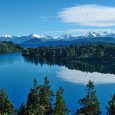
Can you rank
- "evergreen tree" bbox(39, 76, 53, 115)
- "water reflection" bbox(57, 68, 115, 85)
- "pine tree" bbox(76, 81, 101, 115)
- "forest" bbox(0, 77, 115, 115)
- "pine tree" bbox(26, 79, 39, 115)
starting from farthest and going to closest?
1. "water reflection" bbox(57, 68, 115, 85)
2. "evergreen tree" bbox(39, 76, 53, 115)
3. "pine tree" bbox(26, 79, 39, 115)
4. "forest" bbox(0, 77, 115, 115)
5. "pine tree" bbox(76, 81, 101, 115)

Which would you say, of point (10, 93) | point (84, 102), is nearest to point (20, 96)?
point (10, 93)

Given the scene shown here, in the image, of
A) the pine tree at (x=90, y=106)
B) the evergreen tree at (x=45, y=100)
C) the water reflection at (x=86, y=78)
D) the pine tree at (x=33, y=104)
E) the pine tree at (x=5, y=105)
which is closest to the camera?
the pine tree at (x=90, y=106)

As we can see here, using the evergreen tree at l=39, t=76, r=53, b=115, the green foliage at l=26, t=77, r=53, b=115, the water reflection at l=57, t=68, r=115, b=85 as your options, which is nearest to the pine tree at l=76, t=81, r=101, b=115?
the green foliage at l=26, t=77, r=53, b=115

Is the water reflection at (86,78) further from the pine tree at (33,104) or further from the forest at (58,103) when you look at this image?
the pine tree at (33,104)

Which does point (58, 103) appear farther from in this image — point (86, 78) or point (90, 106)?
point (86, 78)

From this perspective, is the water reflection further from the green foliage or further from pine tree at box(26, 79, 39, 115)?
pine tree at box(26, 79, 39, 115)

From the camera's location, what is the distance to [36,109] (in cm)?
4947

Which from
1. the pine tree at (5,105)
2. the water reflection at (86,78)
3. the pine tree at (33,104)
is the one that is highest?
the pine tree at (33,104)

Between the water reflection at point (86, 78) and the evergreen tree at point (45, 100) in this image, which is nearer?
the evergreen tree at point (45, 100)

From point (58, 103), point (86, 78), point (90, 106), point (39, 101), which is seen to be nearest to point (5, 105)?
point (39, 101)

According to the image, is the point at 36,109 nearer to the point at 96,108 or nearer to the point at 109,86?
the point at 96,108

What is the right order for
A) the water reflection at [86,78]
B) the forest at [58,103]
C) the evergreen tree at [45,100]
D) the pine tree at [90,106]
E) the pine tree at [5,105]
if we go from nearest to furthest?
1. the pine tree at [90,106]
2. the forest at [58,103]
3. the evergreen tree at [45,100]
4. the pine tree at [5,105]
5. the water reflection at [86,78]

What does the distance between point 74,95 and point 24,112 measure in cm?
4915

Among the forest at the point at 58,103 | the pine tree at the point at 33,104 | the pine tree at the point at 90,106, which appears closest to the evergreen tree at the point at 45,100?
the forest at the point at 58,103
